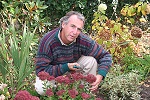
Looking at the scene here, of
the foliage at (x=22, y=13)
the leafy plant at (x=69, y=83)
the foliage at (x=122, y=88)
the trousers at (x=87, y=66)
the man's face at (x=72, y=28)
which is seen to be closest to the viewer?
the leafy plant at (x=69, y=83)

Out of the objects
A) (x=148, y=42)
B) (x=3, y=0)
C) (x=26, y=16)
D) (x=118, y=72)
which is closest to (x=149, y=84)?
(x=118, y=72)

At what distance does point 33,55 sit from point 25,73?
4.31ft

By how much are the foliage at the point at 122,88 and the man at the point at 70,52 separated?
43 cm

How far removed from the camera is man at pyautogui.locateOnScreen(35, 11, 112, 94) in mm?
3371

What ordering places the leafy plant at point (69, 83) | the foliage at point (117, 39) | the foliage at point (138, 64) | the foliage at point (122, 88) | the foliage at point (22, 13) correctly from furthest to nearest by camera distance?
the foliage at point (22, 13) → the foliage at point (117, 39) → the foliage at point (138, 64) → the foliage at point (122, 88) → the leafy plant at point (69, 83)

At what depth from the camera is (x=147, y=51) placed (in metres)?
5.29

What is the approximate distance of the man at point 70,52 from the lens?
337 centimetres

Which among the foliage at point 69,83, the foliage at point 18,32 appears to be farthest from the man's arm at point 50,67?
the foliage at point 69,83

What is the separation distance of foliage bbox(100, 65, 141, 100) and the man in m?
0.43

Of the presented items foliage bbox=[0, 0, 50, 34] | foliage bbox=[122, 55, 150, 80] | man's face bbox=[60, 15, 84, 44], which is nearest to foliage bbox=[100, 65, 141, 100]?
foliage bbox=[122, 55, 150, 80]

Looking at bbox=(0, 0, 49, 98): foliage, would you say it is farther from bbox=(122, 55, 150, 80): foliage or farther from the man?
bbox=(122, 55, 150, 80): foliage

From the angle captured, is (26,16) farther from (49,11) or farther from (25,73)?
(25,73)

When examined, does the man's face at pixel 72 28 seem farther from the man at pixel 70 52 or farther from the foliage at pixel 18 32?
the foliage at pixel 18 32

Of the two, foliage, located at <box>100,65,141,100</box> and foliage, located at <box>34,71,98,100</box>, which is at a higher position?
foliage, located at <box>34,71,98,100</box>
